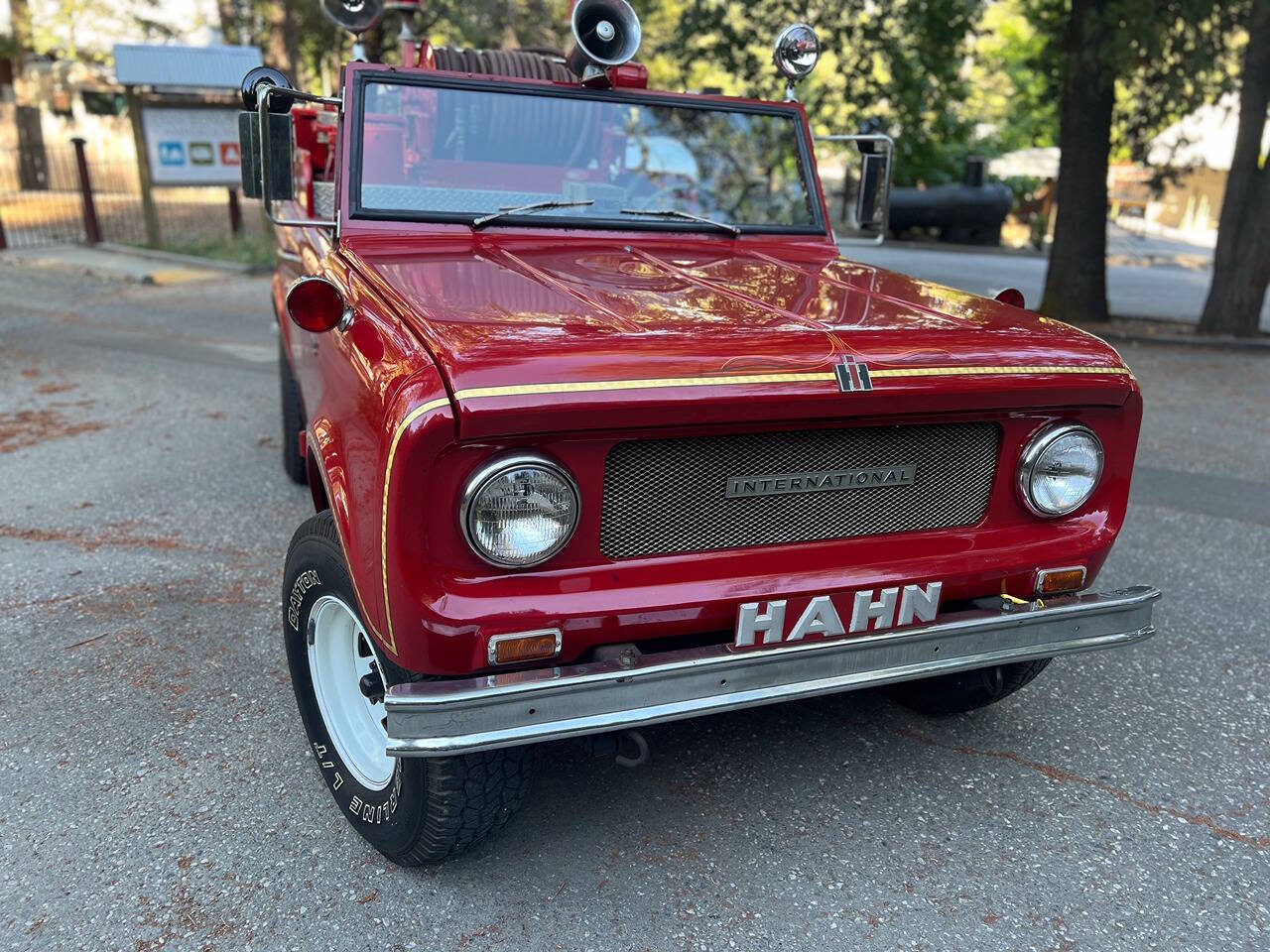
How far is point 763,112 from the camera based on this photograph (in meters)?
4.26

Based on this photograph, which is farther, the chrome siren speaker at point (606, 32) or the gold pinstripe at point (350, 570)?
the chrome siren speaker at point (606, 32)

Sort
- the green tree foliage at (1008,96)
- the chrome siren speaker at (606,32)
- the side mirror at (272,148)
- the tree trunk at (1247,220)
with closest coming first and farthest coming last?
the side mirror at (272,148) < the chrome siren speaker at (606,32) < the tree trunk at (1247,220) < the green tree foliage at (1008,96)

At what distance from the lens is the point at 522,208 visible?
3559 mm

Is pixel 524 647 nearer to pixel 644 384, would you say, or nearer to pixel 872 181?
pixel 644 384

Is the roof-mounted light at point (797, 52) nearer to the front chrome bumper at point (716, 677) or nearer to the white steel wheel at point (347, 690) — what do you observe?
the front chrome bumper at point (716, 677)

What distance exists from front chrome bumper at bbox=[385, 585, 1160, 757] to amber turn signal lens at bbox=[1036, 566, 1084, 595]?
2.5 inches

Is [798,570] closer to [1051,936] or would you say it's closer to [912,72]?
[1051,936]

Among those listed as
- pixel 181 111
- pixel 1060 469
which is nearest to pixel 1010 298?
pixel 1060 469

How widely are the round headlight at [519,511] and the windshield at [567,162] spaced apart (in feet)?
5.19

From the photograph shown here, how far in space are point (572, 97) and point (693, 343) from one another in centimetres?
184

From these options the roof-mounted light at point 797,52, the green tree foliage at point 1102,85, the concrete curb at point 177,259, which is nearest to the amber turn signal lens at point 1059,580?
the roof-mounted light at point 797,52

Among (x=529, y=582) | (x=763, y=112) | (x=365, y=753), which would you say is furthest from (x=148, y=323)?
(x=529, y=582)

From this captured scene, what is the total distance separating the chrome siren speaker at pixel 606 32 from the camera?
12.1ft

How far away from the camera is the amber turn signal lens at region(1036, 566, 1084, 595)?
273 centimetres
